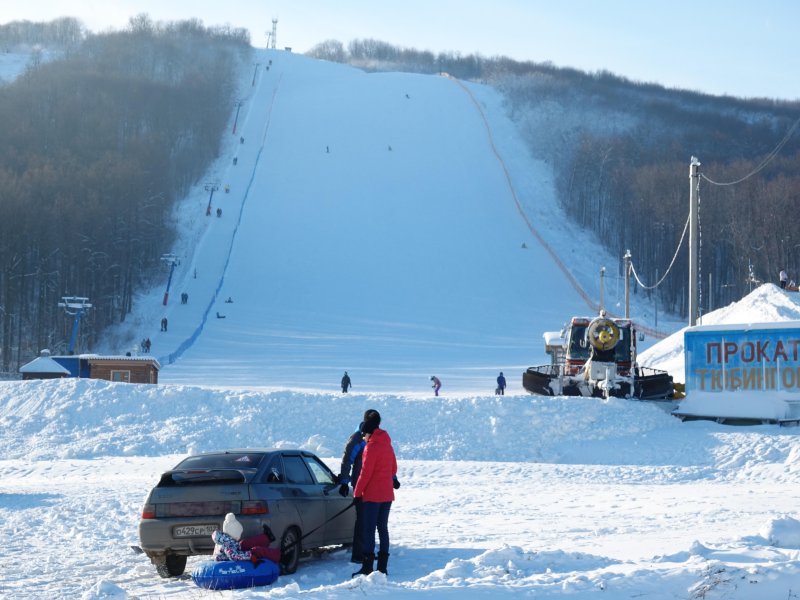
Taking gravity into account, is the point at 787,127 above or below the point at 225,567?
above

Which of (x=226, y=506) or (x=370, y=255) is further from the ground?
(x=370, y=255)

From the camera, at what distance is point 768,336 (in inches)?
886

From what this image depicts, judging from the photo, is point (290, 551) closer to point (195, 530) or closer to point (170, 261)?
point (195, 530)

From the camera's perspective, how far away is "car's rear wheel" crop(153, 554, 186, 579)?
377 inches

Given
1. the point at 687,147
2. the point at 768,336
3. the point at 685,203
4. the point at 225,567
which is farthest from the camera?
the point at 687,147

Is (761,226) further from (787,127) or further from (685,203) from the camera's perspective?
(787,127)

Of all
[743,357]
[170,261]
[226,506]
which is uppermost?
[170,261]

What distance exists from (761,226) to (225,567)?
229 ft

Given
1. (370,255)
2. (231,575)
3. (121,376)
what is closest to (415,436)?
(231,575)

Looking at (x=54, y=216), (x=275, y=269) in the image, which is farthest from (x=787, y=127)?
(x=54, y=216)

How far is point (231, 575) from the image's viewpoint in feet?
28.4

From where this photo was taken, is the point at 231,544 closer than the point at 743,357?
Yes

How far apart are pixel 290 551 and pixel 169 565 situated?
3.52 feet

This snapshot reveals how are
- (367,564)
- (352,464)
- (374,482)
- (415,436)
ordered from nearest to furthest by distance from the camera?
1. (367,564)
2. (374,482)
3. (352,464)
4. (415,436)
